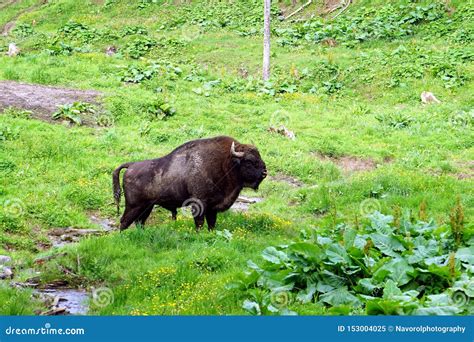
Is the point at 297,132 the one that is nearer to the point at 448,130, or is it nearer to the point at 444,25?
the point at 448,130

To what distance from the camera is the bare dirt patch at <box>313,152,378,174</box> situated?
20984 millimetres

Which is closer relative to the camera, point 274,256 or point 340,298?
point 340,298

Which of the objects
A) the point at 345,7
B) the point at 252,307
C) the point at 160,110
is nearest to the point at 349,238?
the point at 252,307

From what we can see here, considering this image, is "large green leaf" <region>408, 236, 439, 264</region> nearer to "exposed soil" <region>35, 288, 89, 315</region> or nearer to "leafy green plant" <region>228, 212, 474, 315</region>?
"leafy green plant" <region>228, 212, 474, 315</region>

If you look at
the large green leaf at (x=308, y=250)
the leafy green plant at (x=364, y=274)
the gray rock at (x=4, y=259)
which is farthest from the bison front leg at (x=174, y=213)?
the large green leaf at (x=308, y=250)

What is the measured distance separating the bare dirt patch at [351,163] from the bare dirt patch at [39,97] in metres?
8.60

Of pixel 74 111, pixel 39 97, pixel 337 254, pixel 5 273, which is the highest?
pixel 337 254

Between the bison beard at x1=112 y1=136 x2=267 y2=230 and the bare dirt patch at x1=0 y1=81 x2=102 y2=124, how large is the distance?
31.1 feet

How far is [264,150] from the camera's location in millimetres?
21750

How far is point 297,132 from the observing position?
78.7ft

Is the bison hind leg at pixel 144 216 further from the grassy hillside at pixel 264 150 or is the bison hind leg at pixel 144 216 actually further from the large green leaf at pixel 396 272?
the large green leaf at pixel 396 272

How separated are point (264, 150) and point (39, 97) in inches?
336

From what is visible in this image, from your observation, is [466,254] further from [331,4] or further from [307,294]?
[331,4]

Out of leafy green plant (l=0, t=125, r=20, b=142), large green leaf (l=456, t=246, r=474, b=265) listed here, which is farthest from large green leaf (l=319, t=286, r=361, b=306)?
leafy green plant (l=0, t=125, r=20, b=142)
